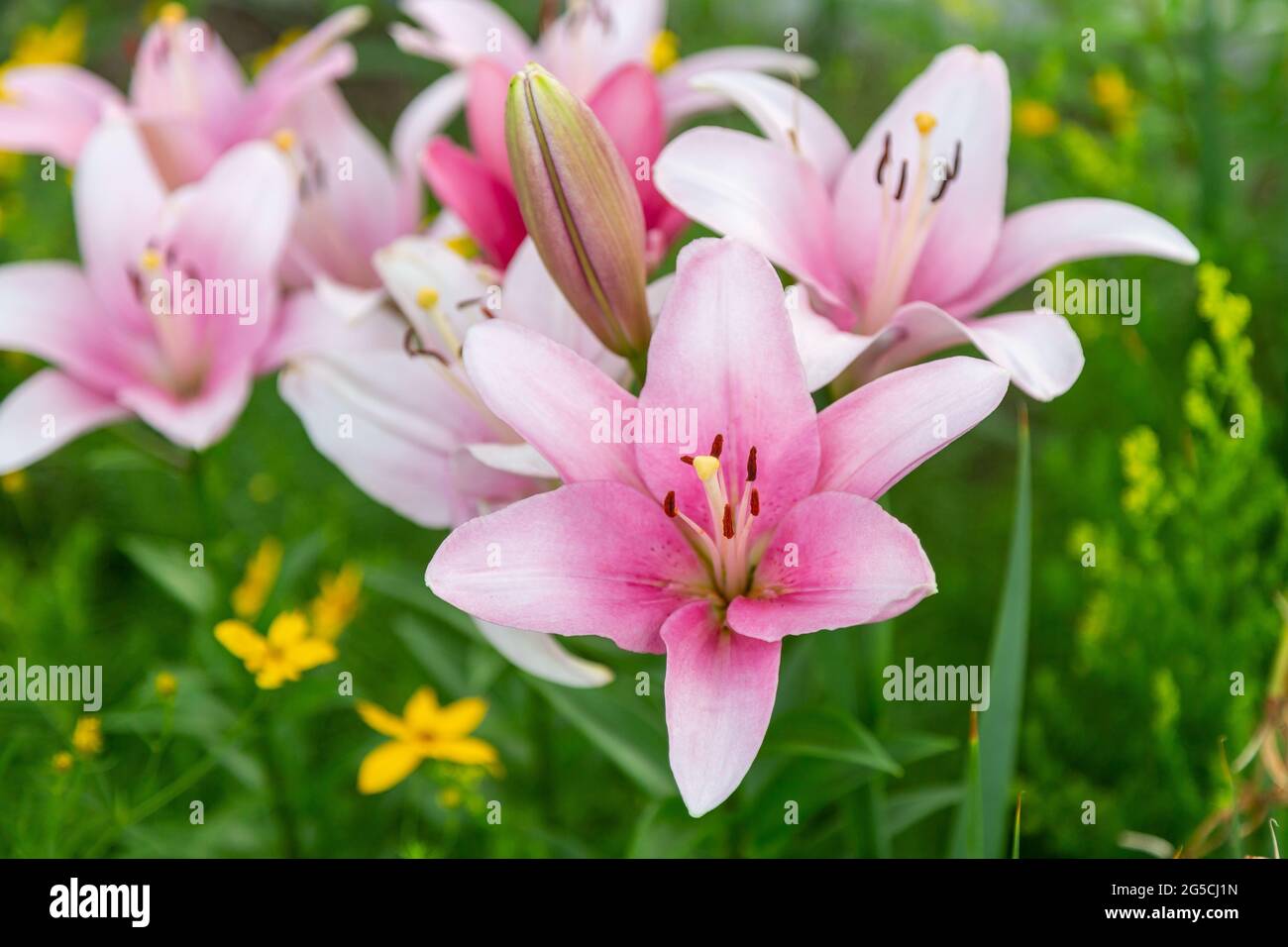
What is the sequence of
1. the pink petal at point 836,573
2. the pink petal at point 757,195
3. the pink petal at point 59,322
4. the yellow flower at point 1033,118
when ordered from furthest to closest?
the yellow flower at point 1033,118 < the pink petal at point 59,322 < the pink petal at point 757,195 < the pink petal at point 836,573

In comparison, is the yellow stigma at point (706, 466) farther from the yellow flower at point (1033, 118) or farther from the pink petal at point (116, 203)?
the yellow flower at point (1033, 118)

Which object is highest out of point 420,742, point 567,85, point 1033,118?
point 1033,118

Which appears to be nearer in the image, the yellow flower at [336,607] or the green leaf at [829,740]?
the green leaf at [829,740]

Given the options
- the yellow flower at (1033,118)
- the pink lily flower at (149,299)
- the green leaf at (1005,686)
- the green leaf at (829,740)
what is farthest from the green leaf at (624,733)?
the yellow flower at (1033,118)

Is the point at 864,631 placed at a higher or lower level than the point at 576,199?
lower

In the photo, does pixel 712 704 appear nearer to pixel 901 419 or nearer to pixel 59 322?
pixel 901 419

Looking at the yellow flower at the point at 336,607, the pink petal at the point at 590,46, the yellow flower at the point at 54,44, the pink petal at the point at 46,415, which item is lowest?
the yellow flower at the point at 336,607

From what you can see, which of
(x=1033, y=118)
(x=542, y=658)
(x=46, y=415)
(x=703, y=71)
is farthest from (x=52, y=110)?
(x=1033, y=118)
